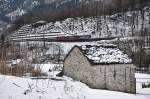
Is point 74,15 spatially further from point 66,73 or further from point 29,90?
point 29,90

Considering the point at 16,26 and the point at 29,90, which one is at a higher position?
the point at 16,26

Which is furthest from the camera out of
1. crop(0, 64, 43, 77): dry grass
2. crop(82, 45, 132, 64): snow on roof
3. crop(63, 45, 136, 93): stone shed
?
crop(82, 45, 132, 64): snow on roof

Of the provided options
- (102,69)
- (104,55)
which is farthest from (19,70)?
(104,55)

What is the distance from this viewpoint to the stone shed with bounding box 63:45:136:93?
2012 cm

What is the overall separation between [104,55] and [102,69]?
1.96m

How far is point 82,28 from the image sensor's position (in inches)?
3974

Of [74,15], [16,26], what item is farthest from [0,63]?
[16,26]

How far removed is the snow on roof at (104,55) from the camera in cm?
2115

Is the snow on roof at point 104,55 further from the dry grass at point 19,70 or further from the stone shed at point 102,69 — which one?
the dry grass at point 19,70

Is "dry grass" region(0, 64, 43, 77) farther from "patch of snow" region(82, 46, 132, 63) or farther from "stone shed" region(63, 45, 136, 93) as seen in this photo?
"patch of snow" region(82, 46, 132, 63)

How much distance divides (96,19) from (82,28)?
9.84 metres

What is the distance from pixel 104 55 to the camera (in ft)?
72.6

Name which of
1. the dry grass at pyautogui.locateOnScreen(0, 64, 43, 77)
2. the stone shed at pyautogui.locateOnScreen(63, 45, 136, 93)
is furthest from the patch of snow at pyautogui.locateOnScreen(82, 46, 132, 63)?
the dry grass at pyautogui.locateOnScreen(0, 64, 43, 77)

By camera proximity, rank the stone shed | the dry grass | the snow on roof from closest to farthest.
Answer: the dry grass, the stone shed, the snow on roof
